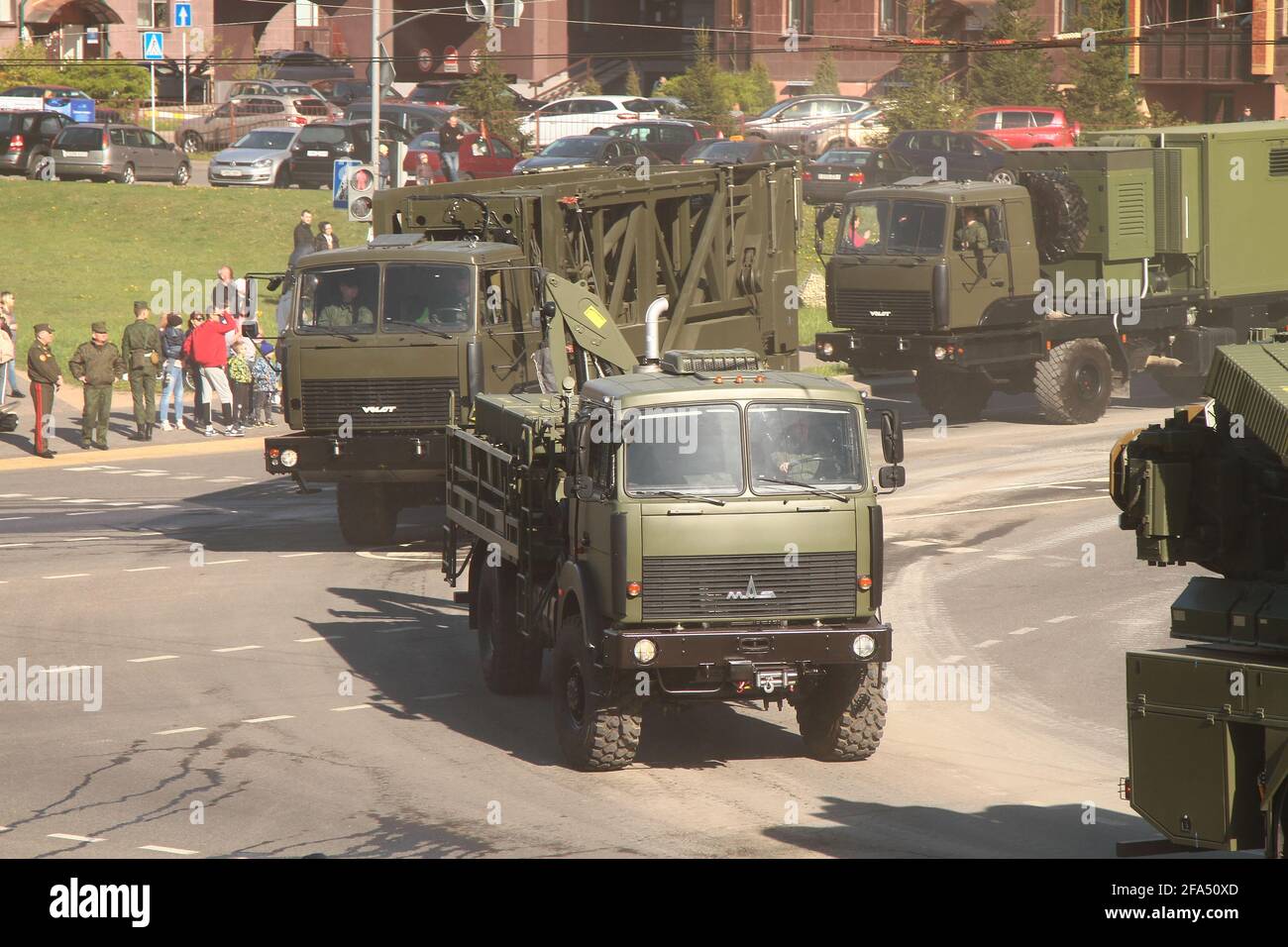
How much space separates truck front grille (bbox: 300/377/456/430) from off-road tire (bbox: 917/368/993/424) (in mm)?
10631

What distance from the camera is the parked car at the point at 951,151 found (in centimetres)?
4400

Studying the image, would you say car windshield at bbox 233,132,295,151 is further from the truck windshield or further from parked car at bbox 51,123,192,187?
the truck windshield

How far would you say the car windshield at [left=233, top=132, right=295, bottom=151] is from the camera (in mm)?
48969

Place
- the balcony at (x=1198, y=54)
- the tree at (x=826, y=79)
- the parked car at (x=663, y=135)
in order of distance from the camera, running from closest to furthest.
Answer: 1. the parked car at (x=663, y=135)
2. the balcony at (x=1198, y=54)
3. the tree at (x=826, y=79)

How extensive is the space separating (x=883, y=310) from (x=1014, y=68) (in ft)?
96.2

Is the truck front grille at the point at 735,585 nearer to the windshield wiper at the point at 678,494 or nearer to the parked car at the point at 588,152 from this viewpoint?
the windshield wiper at the point at 678,494

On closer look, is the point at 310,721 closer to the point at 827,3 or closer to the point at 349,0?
the point at 827,3

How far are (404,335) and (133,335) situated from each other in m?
9.36

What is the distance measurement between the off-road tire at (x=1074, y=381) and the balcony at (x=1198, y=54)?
1317 inches

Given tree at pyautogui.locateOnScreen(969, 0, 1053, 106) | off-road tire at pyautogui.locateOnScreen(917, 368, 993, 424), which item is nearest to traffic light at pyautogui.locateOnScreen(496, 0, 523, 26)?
off-road tire at pyautogui.locateOnScreen(917, 368, 993, 424)

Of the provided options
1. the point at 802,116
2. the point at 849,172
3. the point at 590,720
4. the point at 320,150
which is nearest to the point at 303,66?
the point at 802,116

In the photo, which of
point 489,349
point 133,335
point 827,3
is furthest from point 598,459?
point 827,3

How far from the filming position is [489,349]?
65.1ft

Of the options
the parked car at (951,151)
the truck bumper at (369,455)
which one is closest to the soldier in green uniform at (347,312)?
the truck bumper at (369,455)
